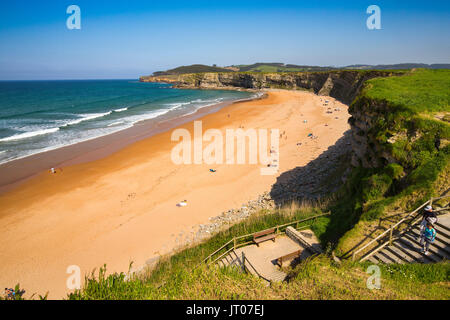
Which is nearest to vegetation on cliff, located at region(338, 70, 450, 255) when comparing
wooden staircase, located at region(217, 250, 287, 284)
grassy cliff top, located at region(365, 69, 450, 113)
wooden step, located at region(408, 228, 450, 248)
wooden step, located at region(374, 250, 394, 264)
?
grassy cliff top, located at region(365, 69, 450, 113)

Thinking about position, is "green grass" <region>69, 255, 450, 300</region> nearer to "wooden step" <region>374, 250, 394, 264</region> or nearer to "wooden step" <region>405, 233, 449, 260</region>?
"wooden step" <region>374, 250, 394, 264</region>

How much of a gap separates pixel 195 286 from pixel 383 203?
7842mm

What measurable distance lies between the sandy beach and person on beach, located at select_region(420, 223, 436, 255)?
10.0 meters

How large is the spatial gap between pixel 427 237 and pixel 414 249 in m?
0.69

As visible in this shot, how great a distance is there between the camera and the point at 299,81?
305ft

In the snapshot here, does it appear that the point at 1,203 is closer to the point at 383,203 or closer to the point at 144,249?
the point at 144,249

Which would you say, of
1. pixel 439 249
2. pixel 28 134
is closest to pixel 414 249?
pixel 439 249

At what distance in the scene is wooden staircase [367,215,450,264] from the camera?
24.4 ft

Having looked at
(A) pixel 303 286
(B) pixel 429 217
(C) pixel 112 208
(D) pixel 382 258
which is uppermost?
(B) pixel 429 217

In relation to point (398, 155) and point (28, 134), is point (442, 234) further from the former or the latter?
point (28, 134)

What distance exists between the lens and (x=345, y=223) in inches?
412

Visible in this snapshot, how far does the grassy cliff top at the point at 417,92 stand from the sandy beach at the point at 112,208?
28.7 ft

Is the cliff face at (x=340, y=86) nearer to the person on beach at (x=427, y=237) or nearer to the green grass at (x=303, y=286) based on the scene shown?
the person on beach at (x=427, y=237)
